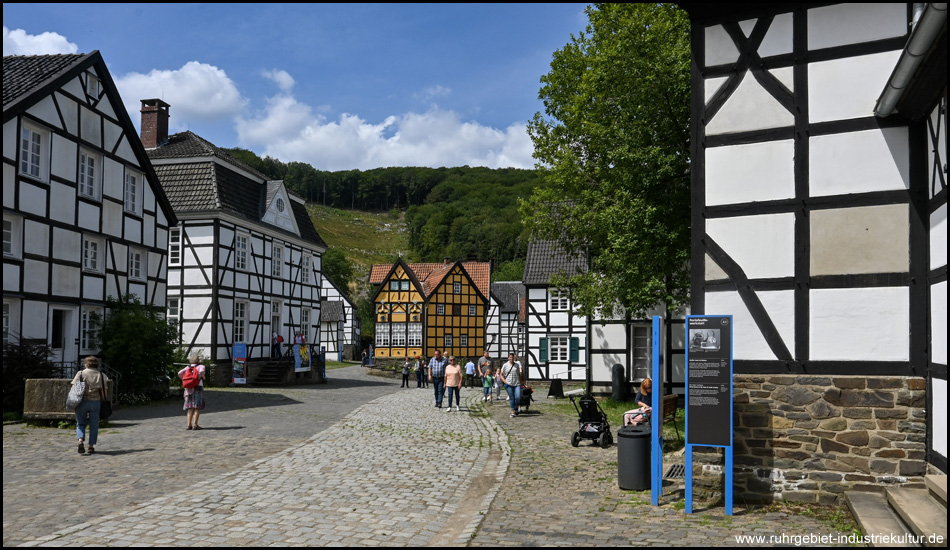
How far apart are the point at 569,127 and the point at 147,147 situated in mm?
20983

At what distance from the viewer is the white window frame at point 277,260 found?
3475 cm

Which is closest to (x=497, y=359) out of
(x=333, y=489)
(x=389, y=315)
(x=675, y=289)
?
(x=389, y=315)

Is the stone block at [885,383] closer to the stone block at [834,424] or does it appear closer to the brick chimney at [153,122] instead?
the stone block at [834,424]

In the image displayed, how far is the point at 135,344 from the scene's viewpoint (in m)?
20.8

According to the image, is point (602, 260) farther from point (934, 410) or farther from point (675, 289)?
point (934, 410)

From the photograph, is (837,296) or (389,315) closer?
(837,296)

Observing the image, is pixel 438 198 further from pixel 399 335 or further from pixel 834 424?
pixel 834 424

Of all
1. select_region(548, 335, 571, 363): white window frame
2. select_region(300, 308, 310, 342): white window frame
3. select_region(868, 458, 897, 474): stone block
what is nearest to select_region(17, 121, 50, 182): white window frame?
select_region(868, 458, 897, 474): stone block

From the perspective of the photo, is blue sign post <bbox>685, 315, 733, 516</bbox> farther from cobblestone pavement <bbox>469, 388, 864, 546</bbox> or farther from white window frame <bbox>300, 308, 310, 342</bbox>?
white window frame <bbox>300, 308, 310, 342</bbox>

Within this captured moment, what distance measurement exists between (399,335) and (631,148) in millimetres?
40024

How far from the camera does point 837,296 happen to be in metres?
8.94

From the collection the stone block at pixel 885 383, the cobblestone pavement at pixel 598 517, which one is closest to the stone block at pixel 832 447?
the stone block at pixel 885 383

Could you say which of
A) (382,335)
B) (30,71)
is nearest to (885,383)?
(30,71)

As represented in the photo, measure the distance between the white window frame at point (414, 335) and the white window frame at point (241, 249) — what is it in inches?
970
